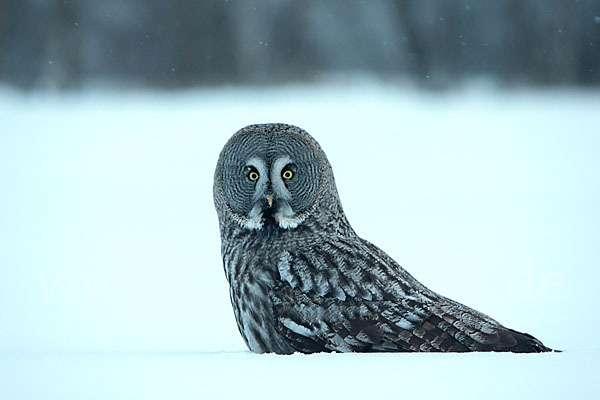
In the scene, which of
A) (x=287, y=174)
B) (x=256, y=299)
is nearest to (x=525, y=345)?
(x=256, y=299)

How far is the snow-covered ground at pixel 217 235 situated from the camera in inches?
95.0

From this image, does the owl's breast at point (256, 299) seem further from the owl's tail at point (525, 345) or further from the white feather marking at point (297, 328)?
the owl's tail at point (525, 345)

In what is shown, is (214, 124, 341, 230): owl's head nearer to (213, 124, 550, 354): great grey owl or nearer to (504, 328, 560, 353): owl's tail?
(213, 124, 550, 354): great grey owl

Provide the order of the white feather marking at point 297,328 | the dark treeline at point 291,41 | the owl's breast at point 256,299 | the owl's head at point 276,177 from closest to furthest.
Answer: the white feather marking at point 297,328 < the owl's breast at point 256,299 < the owl's head at point 276,177 < the dark treeline at point 291,41

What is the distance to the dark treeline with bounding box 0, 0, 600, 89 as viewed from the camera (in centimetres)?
1748

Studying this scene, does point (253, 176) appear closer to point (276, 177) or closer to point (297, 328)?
point (276, 177)

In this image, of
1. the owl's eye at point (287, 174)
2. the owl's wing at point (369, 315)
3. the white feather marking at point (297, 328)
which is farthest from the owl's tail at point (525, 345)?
the owl's eye at point (287, 174)

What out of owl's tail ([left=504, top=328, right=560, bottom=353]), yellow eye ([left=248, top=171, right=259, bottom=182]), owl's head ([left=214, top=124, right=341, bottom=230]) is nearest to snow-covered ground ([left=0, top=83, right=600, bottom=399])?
owl's tail ([left=504, top=328, right=560, bottom=353])

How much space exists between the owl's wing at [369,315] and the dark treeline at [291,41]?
14327 millimetres

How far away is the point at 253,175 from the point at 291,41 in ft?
53.4

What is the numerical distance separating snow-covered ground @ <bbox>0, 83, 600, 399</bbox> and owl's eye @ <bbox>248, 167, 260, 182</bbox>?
0.81 metres

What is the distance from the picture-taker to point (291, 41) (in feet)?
63.8

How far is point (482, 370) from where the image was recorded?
7.66ft

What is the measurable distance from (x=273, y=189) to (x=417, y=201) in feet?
19.7
